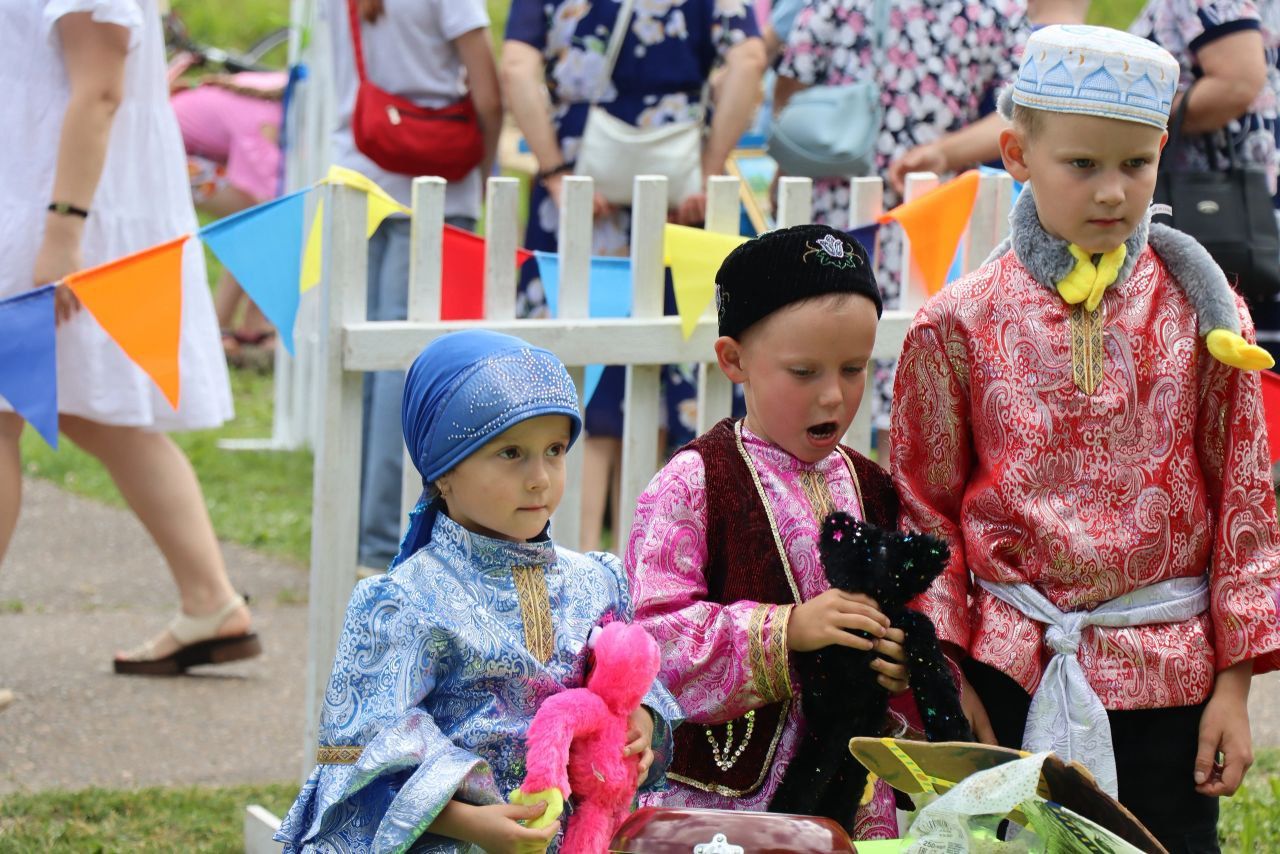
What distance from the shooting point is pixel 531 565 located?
2.61 m

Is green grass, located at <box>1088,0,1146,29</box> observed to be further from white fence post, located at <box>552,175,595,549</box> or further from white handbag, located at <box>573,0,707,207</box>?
white fence post, located at <box>552,175,595,549</box>

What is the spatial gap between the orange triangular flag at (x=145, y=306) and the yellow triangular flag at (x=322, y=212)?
309 mm

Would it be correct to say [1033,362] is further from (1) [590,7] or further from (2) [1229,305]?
(1) [590,7]

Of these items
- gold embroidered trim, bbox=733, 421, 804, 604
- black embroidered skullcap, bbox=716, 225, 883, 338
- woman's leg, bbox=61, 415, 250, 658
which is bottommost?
woman's leg, bbox=61, 415, 250, 658

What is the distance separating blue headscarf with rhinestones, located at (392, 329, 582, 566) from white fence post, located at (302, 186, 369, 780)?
897 mm

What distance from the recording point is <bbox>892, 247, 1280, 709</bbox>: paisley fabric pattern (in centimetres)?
269

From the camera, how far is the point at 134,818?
403cm

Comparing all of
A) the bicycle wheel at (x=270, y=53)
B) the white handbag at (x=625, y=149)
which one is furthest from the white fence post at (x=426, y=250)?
the bicycle wheel at (x=270, y=53)

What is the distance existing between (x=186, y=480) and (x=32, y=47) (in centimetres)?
118

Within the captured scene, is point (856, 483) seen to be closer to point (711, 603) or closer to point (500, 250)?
point (711, 603)

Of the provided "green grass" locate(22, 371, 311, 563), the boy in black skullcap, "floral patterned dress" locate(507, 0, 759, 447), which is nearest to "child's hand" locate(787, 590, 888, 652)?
the boy in black skullcap

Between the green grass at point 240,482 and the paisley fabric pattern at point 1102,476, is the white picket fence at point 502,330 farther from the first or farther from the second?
the green grass at point 240,482

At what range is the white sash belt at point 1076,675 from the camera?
2.71 m

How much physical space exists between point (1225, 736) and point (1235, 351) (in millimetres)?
592
